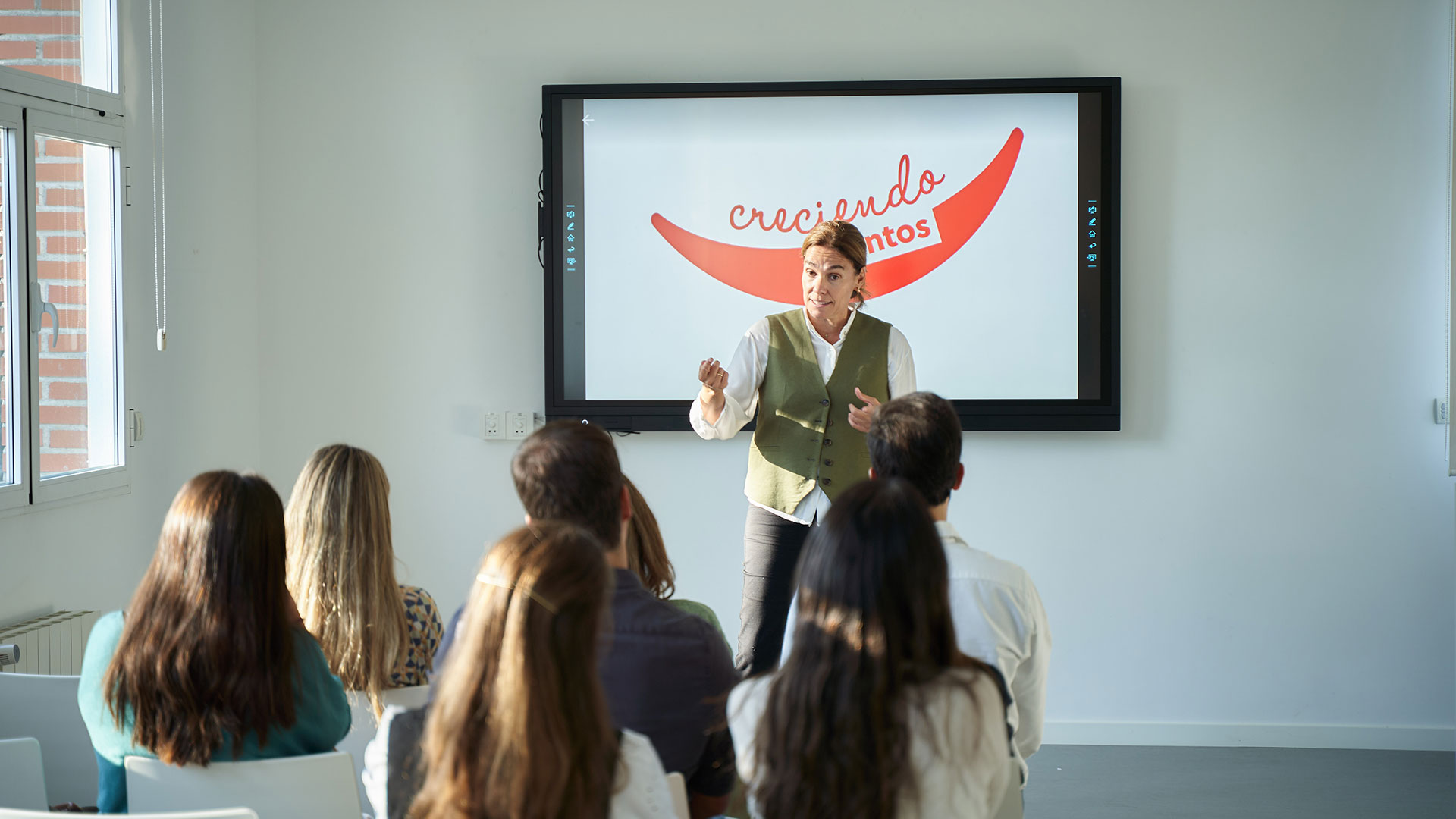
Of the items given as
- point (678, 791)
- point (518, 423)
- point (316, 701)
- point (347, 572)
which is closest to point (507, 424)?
point (518, 423)

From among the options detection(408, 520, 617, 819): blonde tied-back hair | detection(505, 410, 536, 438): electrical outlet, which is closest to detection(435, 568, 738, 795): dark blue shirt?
detection(408, 520, 617, 819): blonde tied-back hair

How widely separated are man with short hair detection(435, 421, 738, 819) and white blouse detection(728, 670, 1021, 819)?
165mm

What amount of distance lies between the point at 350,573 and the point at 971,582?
1030 millimetres

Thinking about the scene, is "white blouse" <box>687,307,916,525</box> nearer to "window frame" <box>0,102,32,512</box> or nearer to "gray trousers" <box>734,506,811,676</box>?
"gray trousers" <box>734,506,811,676</box>

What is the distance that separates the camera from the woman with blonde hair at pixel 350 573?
1.86 metres

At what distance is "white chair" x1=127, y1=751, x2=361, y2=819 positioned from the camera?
56.4 inches

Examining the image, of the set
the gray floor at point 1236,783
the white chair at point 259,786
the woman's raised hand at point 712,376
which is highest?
the woman's raised hand at point 712,376

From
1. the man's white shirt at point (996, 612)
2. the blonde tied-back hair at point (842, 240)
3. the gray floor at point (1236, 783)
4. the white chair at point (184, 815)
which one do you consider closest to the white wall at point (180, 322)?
the white chair at point (184, 815)

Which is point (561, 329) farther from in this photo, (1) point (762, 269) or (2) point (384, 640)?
(2) point (384, 640)

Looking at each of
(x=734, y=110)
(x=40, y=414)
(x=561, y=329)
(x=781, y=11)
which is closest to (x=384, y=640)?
(x=40, y=414)

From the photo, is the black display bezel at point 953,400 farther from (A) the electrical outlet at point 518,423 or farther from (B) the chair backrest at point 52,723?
(B) the chair backrest at point 52,723

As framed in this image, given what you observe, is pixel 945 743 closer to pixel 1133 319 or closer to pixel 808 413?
pixel 808 413

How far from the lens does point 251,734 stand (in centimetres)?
150

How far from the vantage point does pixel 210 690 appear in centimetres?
145
